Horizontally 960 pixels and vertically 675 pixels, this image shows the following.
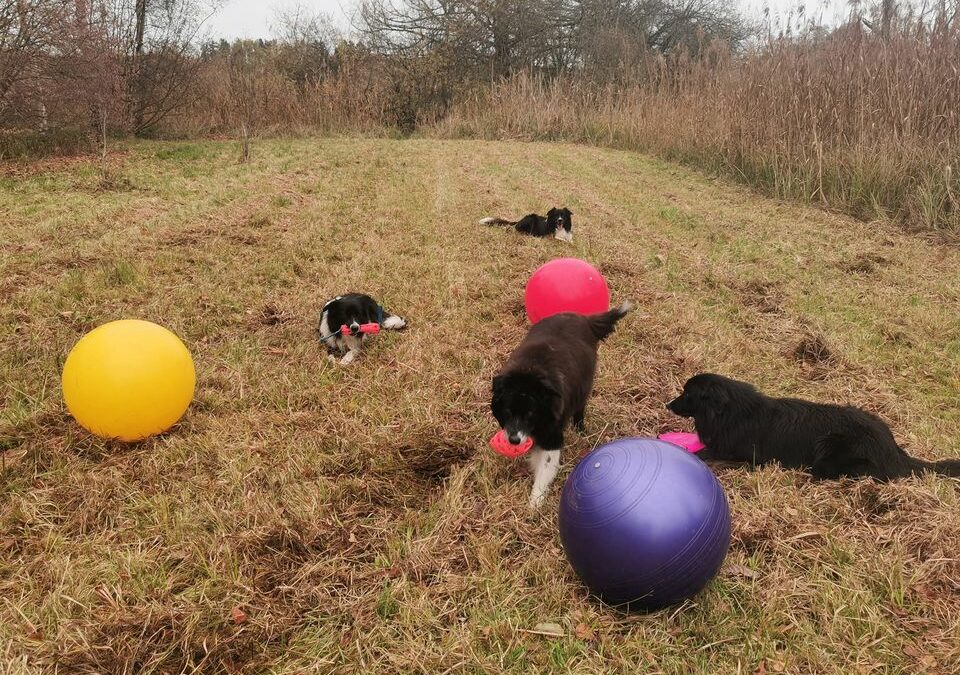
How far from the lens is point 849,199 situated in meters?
9.76

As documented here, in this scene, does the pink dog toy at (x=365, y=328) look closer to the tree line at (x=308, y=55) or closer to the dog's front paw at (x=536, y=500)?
the dog's front paw at (x=536, y=500)

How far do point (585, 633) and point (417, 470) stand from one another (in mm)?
1399

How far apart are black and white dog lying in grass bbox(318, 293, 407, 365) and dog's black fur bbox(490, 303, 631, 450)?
66.7 inches

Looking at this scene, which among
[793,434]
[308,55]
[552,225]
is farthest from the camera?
[308,55]

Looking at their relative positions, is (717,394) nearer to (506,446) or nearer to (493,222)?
(506,446)

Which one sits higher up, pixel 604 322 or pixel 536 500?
pixel 604 322

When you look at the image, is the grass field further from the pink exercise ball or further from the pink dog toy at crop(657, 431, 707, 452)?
the pink exercise ball

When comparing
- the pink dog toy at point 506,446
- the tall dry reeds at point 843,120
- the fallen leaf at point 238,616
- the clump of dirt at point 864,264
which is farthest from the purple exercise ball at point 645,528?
the tall dry reeds at point 843,120

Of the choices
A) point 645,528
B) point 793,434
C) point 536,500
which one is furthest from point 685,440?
point 645,528

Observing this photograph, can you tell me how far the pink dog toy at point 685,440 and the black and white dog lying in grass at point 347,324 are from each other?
2538 millimetres

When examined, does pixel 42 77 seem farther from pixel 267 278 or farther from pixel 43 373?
pixel 43 373

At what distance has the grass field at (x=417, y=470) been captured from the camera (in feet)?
7.54

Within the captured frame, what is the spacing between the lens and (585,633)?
2346mm

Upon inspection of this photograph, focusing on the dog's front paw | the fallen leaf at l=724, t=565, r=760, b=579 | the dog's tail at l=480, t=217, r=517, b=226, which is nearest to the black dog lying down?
the fallen leaf at l=724, t=565, r=760, b=579
